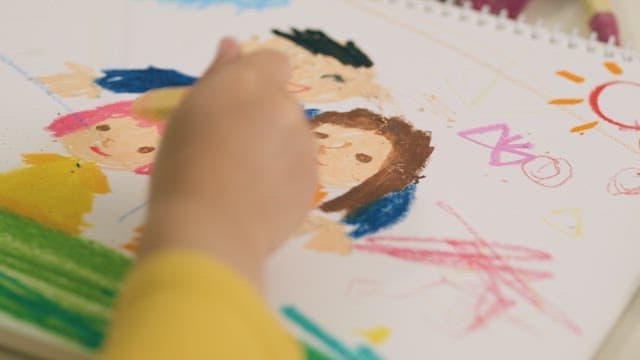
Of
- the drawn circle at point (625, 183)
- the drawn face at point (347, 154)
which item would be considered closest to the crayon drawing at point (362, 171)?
the drawn face at point (347, 154)

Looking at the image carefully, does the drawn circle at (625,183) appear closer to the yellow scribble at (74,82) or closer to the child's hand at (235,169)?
the child's hand at (235,169)

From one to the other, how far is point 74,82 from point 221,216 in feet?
0.82

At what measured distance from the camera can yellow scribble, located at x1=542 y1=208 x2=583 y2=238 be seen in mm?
457

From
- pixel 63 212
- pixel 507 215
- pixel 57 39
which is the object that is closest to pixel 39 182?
pixel 63 212

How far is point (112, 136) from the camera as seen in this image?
511mm

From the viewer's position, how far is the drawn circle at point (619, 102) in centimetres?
54

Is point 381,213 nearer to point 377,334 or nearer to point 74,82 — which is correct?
point 377,334

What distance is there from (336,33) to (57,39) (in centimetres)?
19

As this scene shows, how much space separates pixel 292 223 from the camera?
391 mm

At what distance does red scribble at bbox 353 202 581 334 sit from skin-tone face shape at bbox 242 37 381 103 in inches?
5.1

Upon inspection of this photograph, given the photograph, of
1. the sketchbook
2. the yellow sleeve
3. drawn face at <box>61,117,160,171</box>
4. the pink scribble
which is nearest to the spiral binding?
the sketchbook

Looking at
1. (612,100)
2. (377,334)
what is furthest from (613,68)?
(377,334)

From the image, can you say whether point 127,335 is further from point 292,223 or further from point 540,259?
point 540,259

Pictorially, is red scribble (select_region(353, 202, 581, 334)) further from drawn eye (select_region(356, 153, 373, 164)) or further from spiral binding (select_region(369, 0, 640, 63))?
spiral binding (select_region(369, 0, 640, 63))
